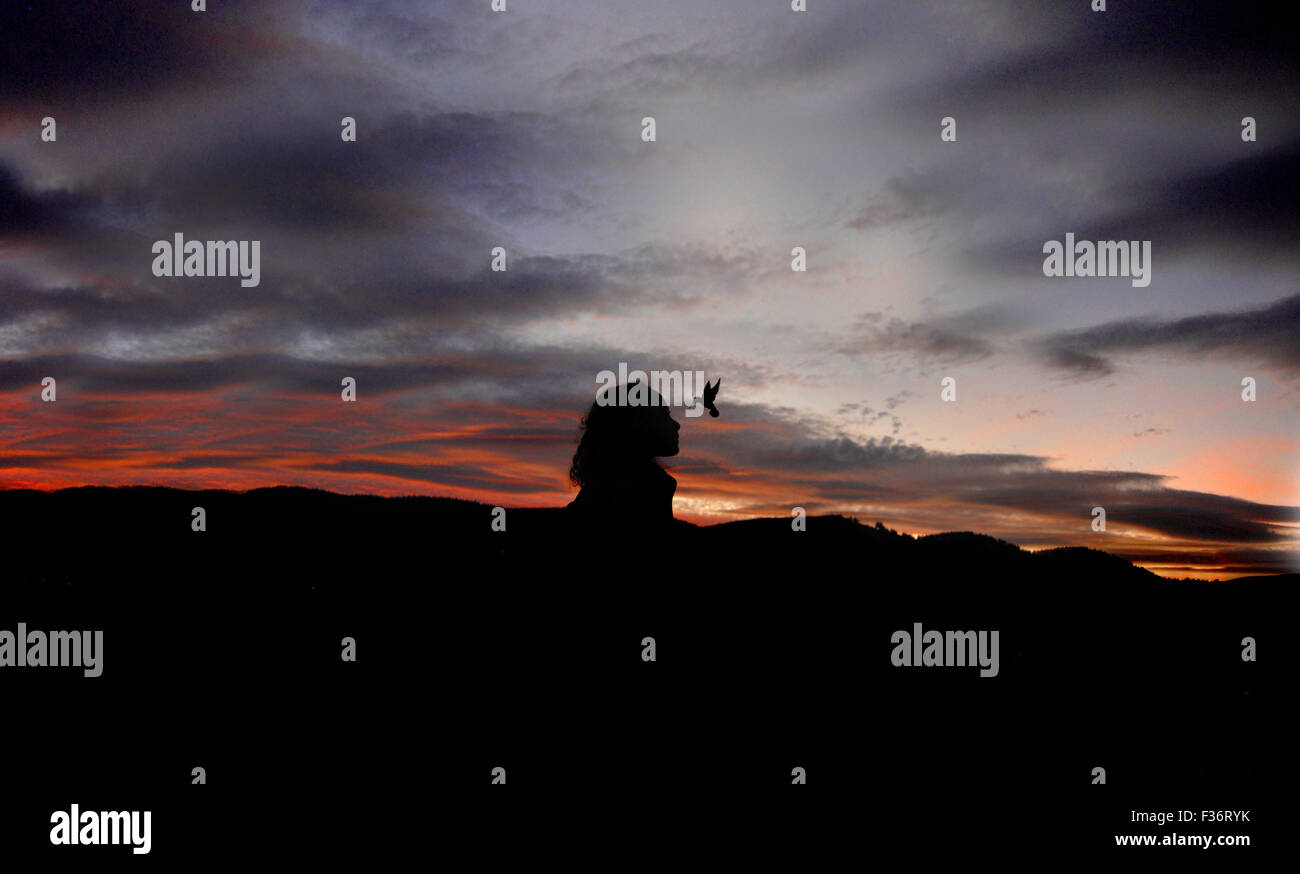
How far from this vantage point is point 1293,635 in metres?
8.66

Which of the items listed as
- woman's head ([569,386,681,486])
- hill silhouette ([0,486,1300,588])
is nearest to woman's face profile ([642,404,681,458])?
woman's head ([569,386,681,486])

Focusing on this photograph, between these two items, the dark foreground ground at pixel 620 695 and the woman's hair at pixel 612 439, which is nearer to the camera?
the dark foreground ground at pixel 620 695

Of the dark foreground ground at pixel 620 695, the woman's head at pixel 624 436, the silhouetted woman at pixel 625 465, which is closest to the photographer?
the dark foreground ground at pixel 620 695

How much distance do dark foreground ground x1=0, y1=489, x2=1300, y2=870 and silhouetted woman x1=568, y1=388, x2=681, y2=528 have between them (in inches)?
10.4

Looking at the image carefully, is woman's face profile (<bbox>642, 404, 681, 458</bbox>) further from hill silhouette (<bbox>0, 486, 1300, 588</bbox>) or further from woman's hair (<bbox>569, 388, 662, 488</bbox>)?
hill silhouette (<bbox>0, 486, 1300, 588</bbox>)

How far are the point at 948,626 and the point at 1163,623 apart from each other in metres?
2.55

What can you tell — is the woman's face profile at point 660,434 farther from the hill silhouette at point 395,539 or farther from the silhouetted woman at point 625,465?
the hill silhouette at point 395,539

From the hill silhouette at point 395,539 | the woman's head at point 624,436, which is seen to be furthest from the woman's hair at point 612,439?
the hill silhouette at point 395,539

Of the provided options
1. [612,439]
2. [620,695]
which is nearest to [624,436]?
[612,439]

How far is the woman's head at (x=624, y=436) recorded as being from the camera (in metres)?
8.37

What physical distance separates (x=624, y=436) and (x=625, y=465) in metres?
0.32
